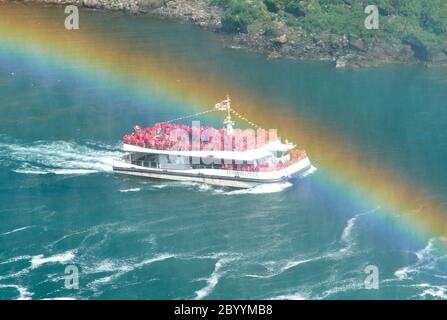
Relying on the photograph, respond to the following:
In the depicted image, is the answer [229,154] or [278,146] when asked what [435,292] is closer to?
[278,146]

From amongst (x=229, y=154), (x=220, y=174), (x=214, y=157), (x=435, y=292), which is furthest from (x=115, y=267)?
(x=435, y=292)

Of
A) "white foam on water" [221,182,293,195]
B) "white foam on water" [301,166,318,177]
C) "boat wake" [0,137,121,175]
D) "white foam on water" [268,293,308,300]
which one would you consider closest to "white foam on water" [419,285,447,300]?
"white foam on water" [268,293,308,300]

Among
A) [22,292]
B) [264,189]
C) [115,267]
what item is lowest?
[22,292]

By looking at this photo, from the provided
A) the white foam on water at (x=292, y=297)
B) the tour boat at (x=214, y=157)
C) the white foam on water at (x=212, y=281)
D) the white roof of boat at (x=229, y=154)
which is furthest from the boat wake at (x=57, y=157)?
the white foam on water at (x=292, y=297)

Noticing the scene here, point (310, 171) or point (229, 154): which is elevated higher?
point (229, 154)

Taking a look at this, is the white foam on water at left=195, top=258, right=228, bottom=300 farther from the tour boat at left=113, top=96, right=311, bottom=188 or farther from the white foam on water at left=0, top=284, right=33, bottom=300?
the tour boat at left=113, top=96, right=311, bottom=188

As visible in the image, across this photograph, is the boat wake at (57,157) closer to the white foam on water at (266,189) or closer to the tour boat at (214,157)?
the tour boat at (214,157)
